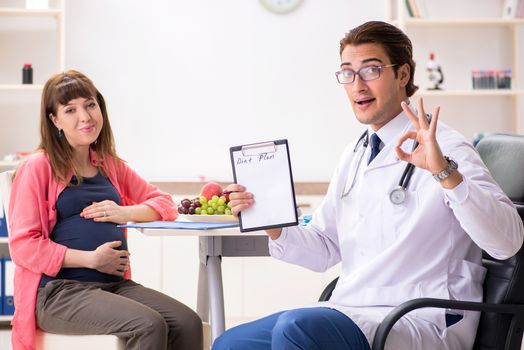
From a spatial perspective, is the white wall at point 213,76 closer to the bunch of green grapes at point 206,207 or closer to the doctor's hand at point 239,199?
the bunch of green grapes at point 206,207

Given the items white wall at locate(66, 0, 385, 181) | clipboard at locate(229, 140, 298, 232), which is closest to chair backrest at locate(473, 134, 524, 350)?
clipboard at locate(229, 140, 298, 232)

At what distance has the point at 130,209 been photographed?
112 inches

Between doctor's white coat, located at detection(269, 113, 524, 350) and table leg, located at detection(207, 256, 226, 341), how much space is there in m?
0.52

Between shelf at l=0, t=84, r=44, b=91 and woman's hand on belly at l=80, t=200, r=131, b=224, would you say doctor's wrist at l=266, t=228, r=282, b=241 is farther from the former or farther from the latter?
shelf at l=0, t=84, r=44, b=91

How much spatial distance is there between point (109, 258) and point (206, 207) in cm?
37

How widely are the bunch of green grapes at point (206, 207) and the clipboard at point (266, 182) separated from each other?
705 millimetres

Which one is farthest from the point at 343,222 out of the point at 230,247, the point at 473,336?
the point at 230,247

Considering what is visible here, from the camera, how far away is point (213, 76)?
199 inches

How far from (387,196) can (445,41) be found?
127 inches

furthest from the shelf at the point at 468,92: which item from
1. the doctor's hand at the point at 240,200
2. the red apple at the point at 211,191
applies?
the doctor's hand at the point at 240,200

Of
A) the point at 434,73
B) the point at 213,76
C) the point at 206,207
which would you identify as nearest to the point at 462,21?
the point at 434,73

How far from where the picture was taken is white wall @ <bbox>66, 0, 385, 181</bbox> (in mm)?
4984

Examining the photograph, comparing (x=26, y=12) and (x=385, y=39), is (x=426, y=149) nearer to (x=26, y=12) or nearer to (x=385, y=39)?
(x=385, y=39)

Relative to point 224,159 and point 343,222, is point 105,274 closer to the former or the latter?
point 343,222
